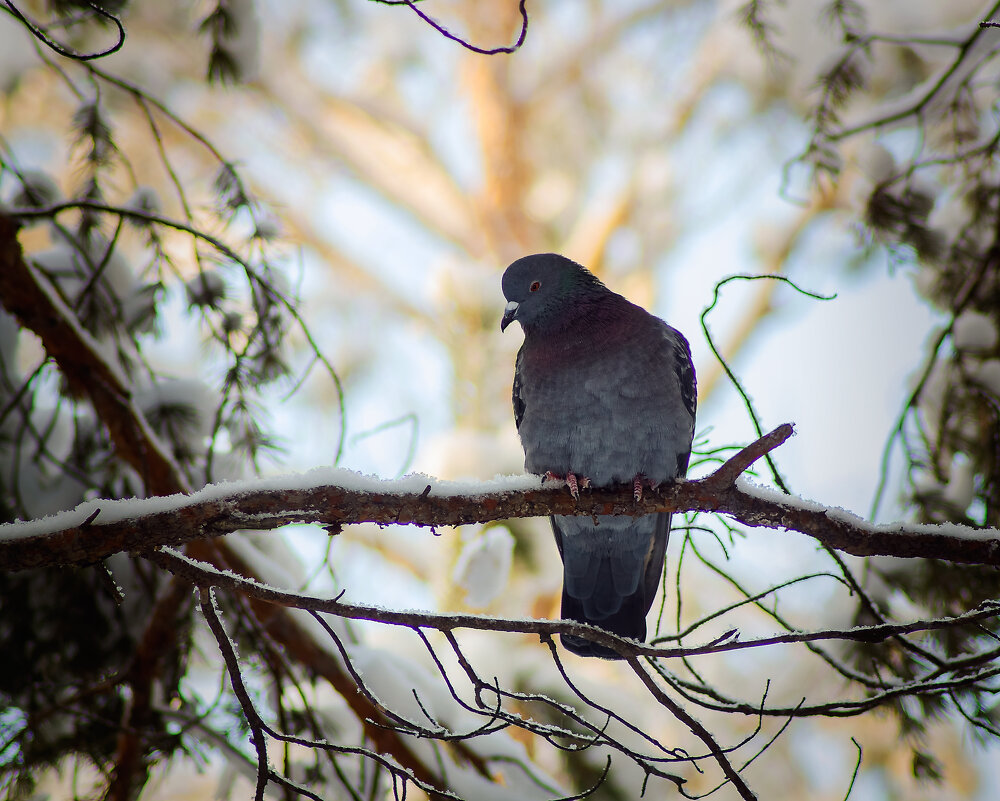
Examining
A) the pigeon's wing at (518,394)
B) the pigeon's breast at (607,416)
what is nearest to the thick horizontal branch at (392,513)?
the pigeon's breast at (607,416)

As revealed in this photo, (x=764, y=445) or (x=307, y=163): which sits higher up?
(x=307, y=163)

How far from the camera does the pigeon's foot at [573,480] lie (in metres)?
2.38

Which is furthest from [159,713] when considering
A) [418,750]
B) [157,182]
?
[157,182]

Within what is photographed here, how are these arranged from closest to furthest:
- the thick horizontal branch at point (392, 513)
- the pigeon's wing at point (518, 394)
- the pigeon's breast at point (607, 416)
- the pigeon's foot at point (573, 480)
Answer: the thick horizontal branch at point (392, 513), the pigeon's foot at point (573, 480), the pigeon's breast at point (607, 416), the pigeon's wing at point (518, 394)

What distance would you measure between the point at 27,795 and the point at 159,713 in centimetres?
48

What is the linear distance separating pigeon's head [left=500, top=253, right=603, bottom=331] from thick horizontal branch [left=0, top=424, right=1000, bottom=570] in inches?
50.1

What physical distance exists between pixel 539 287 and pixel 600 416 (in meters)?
0.83

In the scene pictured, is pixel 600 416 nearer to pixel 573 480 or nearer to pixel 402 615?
pixel 573 480

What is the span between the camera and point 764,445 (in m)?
1.70

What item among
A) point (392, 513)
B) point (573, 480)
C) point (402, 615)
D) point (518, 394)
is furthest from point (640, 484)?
point (402, 615)

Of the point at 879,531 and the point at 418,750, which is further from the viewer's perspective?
the point at 418,750

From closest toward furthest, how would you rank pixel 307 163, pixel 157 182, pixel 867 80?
pixel 867 80 < pixel 157 182 < pixel 307 163

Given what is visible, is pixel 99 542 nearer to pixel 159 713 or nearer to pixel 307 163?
pixel 159 713

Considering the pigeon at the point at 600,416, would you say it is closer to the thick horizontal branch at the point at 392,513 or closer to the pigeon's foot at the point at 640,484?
the pigeon's foot at the point at 640,484
